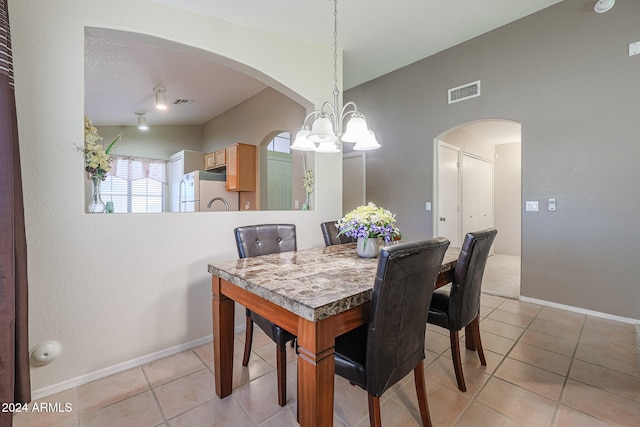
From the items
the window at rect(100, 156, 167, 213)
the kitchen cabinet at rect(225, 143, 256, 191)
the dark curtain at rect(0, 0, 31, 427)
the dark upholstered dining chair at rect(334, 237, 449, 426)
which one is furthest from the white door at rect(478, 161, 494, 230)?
the window at rect(100, 156, 167, 213)

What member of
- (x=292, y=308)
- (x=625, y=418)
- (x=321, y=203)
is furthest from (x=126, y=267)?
(x=625, y=418)

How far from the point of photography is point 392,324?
3.69 ft

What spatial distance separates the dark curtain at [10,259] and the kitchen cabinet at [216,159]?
3.38 meters

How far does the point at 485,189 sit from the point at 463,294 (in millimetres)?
5127

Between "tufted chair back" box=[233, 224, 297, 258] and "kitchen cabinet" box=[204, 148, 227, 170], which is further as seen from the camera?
"kitchen cabinet" box=[204, 148, 227, 170]

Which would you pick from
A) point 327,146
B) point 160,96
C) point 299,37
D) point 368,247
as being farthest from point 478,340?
point 160,96

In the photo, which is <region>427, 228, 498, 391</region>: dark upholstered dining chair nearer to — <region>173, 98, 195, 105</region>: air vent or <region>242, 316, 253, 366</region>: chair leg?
<region>242, 316, 253, 366</region>: chair leg

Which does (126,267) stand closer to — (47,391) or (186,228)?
(186,228)

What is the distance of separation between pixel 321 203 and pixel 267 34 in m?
1.76

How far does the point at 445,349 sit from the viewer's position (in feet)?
7.17

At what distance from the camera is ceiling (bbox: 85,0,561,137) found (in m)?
2.54

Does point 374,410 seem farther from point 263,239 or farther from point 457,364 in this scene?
point 263,239

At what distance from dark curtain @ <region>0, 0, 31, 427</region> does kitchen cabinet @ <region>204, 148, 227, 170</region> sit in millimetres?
3380

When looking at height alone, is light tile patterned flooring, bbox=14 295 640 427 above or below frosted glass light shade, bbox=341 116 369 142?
below
